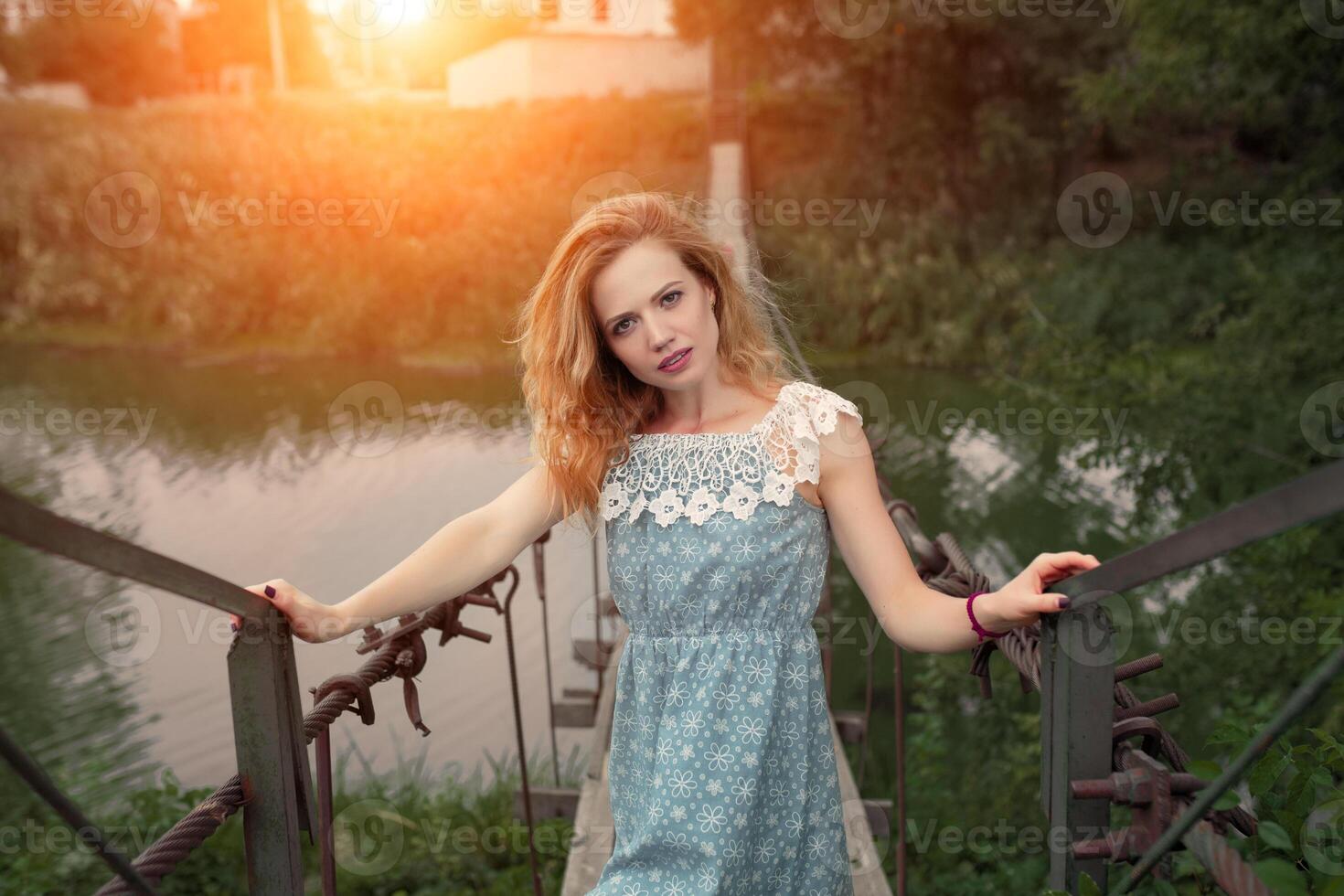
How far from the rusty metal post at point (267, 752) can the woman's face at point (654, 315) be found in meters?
0.52

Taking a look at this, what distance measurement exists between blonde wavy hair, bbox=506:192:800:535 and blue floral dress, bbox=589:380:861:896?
0.15 feet

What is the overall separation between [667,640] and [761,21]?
10606 mm

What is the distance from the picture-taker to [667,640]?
1189 mm

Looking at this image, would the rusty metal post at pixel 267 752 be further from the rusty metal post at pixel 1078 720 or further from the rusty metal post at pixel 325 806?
the rusty metal post at pixel 1078 720

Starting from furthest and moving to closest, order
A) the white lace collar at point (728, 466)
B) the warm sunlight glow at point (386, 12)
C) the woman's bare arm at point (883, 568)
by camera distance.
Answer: the warm sunlight glow at point (386, 12)
the white lace collar at point (728, 466)
the woman's bare arm at point (883, 568)

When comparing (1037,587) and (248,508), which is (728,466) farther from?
(248,508)

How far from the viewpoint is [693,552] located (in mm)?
1165

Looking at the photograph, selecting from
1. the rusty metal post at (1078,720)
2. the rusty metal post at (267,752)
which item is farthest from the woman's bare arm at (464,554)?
the rusty metal post at (1078,720)

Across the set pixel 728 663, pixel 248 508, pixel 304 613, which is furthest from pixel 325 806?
pixel 248 508

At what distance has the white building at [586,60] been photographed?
1252 centimetres

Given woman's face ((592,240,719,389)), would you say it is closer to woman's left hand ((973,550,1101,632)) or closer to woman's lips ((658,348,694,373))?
A: woman's lips ((658,348,694,373))

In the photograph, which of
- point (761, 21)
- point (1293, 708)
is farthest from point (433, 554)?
point (761, 21)

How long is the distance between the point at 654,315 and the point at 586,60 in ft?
41.7

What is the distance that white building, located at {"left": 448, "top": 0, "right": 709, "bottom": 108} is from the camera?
12516 mm
